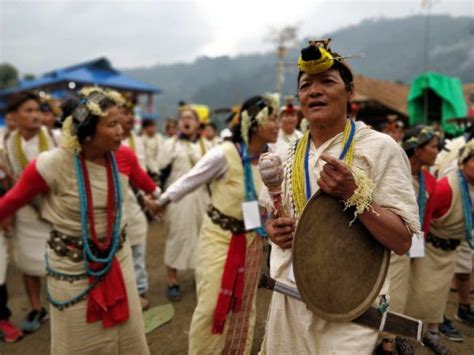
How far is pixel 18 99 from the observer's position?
15.5 feet

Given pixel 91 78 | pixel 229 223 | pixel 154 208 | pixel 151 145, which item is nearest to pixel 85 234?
pixel 154 208

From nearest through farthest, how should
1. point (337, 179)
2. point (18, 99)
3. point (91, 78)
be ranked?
point (337, 179) < point (18, 99) < point (91, 78)

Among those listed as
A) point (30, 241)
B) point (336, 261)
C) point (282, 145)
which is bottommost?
point (30, 241)

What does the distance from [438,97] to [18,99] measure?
915 centimetres

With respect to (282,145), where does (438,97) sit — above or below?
below

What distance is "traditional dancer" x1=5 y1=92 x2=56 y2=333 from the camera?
14.9 feet

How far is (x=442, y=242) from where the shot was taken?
3.87 meters

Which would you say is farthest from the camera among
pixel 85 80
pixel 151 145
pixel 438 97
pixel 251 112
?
pixel 85 80

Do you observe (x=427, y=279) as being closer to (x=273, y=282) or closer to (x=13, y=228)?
(x=273, y=282)

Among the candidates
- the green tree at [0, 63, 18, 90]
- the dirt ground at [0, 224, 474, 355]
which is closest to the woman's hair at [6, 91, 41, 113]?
the dirt ground at [0, 224, 474, 355]

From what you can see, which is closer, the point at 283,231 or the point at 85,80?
the point at 283,231

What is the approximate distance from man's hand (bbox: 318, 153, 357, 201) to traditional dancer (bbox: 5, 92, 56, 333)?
3.62 meters

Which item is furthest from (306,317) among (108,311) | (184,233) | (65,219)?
(184,233)

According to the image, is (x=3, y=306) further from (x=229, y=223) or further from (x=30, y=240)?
(x=229, y=223)
